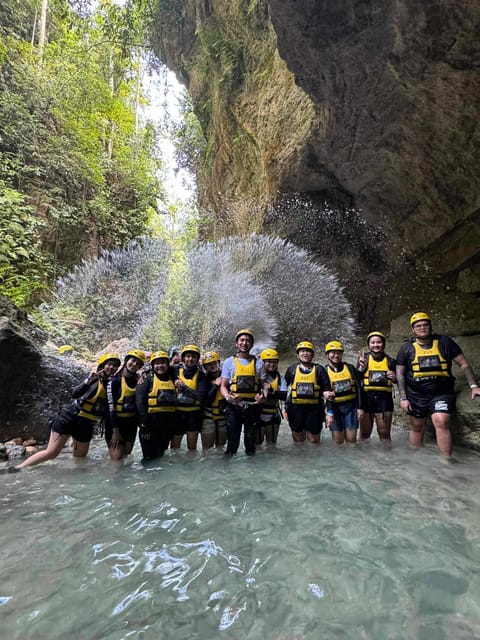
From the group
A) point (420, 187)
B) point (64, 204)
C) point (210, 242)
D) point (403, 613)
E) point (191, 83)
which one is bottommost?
point (403, 613)

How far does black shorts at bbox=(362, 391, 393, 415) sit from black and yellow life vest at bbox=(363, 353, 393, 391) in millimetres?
77

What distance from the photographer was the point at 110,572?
8.02 feet

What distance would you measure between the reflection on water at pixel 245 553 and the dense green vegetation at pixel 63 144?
946cm

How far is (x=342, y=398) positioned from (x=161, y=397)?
104 inches

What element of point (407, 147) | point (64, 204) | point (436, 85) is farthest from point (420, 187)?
point (64, 204)

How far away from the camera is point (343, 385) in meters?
5.44

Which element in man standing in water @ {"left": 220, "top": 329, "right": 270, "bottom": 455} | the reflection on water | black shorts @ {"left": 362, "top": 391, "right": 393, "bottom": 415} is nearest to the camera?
the reflection on water

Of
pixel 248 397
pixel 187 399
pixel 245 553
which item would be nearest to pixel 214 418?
pixel 187 399

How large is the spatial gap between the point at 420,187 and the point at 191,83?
1006 cm

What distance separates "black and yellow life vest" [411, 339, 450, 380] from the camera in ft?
16.0

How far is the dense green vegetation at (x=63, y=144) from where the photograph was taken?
13430mm

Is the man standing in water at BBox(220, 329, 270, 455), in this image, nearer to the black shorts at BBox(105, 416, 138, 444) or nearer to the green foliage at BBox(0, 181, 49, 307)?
the black shorts at BBox(105, 416, 138, 444)

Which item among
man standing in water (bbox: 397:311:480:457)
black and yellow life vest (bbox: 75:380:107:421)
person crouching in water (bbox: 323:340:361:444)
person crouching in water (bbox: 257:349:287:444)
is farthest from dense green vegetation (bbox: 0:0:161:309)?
man standing in water (bbox: 397:311:480:457)

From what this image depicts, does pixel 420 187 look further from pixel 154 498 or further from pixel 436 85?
pixel 154 498
